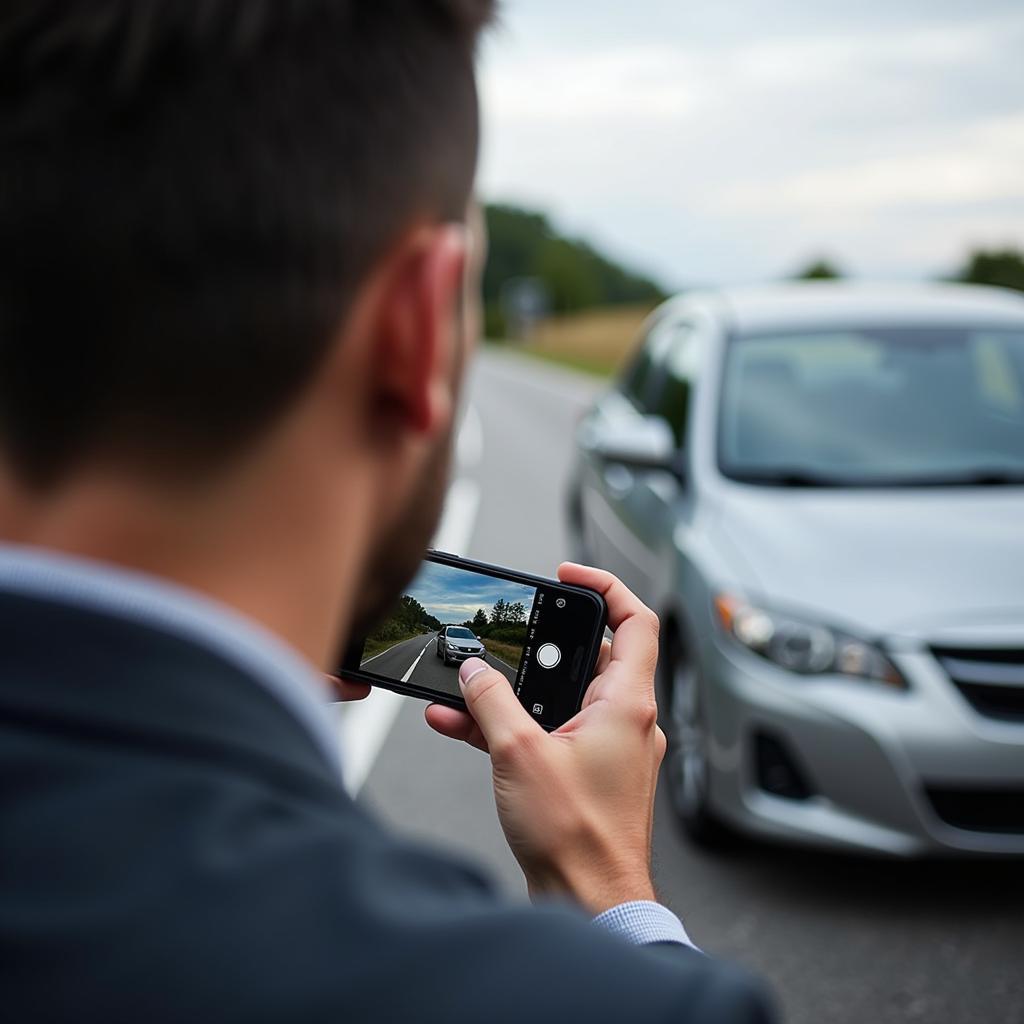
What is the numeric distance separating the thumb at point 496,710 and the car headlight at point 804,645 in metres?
2.18

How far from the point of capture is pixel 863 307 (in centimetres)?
527

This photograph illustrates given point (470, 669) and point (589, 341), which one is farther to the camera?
point (589, 341)

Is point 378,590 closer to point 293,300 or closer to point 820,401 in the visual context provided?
point 293,300

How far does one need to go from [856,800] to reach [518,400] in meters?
20.7

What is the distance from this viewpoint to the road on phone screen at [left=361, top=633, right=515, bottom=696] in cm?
168

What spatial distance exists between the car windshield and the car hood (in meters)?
0.17

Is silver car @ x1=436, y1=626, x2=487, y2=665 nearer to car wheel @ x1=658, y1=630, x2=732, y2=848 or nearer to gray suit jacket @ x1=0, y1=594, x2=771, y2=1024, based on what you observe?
gray suit jacket @ x1=0, y1=594, x2=771, y2=1024

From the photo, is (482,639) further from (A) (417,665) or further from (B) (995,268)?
(B) (995,268)

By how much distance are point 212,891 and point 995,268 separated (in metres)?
27.9

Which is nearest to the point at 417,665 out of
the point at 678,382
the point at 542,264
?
the point at 678,382

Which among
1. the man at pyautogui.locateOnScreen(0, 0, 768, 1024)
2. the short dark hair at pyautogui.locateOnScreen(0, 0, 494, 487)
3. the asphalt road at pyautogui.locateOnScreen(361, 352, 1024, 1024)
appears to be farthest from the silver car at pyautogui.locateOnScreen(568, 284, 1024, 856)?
the short dark hair at pyautogui.locateOnScreen(0, 0, 494, 487)

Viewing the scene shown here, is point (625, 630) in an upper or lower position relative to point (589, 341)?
upper

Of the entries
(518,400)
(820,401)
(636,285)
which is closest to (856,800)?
(820,401)

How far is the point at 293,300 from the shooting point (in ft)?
2.63
